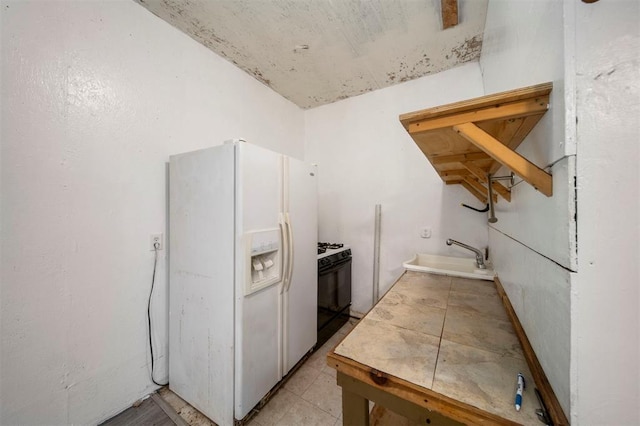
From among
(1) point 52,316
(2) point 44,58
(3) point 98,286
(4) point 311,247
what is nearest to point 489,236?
(4) point 311,247

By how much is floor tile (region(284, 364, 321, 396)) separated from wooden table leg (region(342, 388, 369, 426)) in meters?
1.02

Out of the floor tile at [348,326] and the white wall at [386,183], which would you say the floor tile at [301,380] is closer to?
the floor tile at [348,326]

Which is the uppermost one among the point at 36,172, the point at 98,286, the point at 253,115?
the point at 253,115

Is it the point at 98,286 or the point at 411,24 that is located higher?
the point at 411,24

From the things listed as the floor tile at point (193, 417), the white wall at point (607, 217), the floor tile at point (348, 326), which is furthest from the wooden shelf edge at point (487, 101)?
the floor tile at point (348, 326)

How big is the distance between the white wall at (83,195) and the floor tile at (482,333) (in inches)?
74.1

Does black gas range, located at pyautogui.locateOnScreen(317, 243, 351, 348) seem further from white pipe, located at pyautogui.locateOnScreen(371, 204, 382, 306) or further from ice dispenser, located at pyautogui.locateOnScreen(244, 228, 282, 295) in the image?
ice dispenser, located at pyautogui.locateOnScreen(244, 228, 282, 295)

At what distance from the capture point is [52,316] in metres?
1.21

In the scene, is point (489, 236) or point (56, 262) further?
point (489, 236)

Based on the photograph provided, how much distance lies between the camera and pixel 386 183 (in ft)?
8.33

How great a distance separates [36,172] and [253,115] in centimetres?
166

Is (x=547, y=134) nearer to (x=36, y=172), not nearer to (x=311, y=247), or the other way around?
(x=311, y=247)

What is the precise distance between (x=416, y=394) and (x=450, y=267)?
1.73 meters

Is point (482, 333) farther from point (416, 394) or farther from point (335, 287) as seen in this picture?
point (335, 287)
